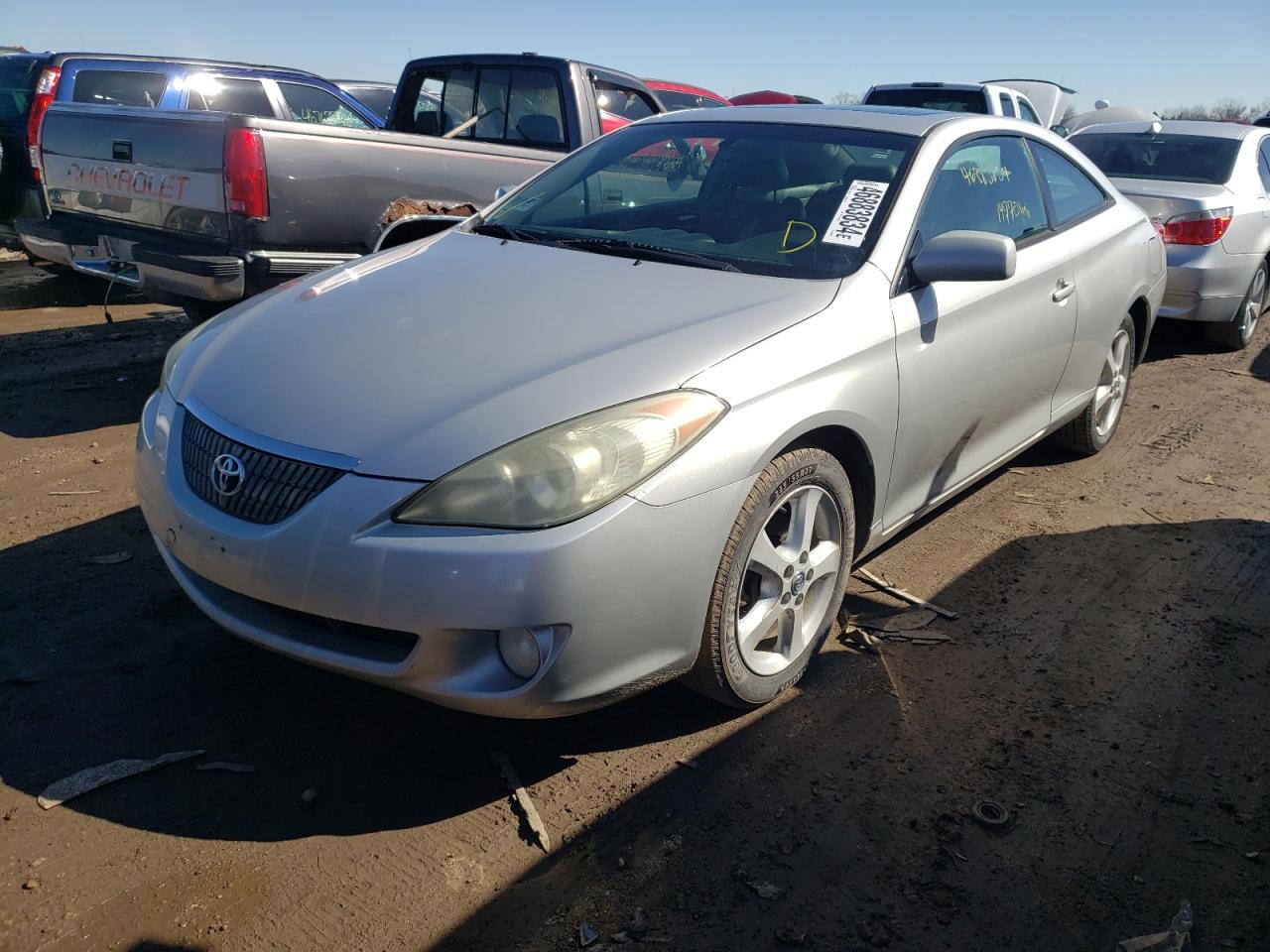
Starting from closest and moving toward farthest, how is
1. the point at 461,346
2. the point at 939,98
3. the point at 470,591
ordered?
the point at 470,591 < the point at 461,346 < the point at 939,98

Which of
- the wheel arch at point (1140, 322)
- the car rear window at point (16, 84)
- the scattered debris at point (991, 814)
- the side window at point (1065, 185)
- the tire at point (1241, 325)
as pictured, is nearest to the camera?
the scattered debris at point (991, 814)

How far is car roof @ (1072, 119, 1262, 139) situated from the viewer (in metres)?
7.66

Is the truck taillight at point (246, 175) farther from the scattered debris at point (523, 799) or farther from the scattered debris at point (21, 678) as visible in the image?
the scattered debris at point (523, 799)

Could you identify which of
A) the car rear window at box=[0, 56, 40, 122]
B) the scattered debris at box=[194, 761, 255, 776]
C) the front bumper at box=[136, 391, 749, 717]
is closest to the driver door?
the front bumper at box=[136, 391, 749, 717]

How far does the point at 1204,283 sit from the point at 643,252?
205 inches

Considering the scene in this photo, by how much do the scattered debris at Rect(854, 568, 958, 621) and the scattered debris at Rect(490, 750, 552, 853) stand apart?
1.60 m

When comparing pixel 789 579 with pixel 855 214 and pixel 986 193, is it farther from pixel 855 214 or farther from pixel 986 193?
pixel 986 193

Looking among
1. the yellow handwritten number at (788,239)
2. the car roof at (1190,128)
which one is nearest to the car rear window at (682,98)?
the car roof at (1190,128)

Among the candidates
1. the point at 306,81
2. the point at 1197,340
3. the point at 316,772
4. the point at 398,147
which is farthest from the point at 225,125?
the point at 1197,340

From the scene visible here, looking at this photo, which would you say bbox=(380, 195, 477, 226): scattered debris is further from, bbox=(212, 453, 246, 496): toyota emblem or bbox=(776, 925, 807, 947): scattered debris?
bbox=(776, 925, 807, 947): scattered debris

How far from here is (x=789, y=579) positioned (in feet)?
9.50

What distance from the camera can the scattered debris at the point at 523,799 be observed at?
2.42m

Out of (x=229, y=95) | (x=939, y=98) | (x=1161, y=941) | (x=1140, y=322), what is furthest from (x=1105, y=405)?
(x=229, y=95)

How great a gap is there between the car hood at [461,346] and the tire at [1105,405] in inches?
94.9
